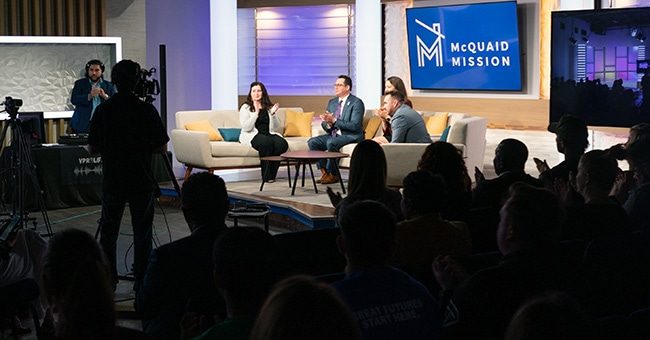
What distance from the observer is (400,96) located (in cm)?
1047

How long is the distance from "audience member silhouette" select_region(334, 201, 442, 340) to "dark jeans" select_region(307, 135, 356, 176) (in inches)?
319

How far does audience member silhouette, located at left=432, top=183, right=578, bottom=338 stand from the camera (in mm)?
2852

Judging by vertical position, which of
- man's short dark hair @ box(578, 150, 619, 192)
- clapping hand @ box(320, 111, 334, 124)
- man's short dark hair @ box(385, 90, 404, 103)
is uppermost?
man's short dark hair @ box(385, 90, 404, 103)

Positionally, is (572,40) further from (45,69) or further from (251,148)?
(45,69)

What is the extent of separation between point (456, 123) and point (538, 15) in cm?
200

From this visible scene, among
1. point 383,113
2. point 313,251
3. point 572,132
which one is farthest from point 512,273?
point 383,113

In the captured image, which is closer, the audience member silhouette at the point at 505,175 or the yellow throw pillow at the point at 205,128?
the audience member silhouette at the point at 505,175

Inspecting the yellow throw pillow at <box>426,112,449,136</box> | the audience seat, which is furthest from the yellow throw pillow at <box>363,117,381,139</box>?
the audience seat

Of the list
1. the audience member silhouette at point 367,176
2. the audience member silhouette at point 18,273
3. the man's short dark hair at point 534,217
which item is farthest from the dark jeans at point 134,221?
the man's short dark hair at point 534,217

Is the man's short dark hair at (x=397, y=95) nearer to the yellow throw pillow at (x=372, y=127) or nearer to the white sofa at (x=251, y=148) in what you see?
the white sofa at (x=251, y=148)

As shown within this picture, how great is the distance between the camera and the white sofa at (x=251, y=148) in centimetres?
1002

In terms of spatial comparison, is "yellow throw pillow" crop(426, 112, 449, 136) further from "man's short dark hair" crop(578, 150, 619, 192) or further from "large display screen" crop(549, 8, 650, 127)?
"man's short dark hair" crop(578, 150, 619, 192)

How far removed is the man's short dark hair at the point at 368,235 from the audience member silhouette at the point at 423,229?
0.99 metres

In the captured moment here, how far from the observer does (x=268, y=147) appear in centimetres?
1109
